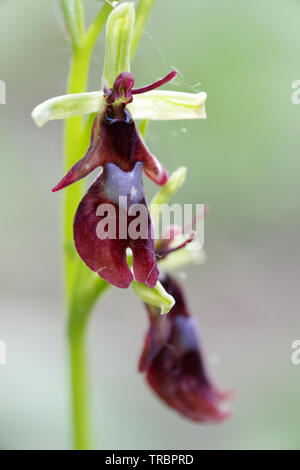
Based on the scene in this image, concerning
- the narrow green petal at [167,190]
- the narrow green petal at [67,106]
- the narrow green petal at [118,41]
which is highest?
the narrow green petal at [118,41]

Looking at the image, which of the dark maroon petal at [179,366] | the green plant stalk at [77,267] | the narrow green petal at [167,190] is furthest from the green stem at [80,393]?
the narrow green petal at [167,190]

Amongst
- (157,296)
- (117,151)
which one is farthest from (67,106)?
(157,296)

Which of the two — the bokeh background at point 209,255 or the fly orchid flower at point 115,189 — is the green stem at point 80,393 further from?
the bokeh background at point 209,255

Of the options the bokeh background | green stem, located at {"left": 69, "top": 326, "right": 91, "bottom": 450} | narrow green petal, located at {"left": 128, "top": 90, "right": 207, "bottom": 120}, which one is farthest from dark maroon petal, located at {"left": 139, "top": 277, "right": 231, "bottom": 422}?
the bokeh background

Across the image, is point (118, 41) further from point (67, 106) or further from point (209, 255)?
point (209, 255)

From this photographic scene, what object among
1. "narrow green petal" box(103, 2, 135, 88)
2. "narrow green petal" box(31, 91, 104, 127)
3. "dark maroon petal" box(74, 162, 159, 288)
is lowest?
"dark maroon petal" box(74, 162, 159, 288)

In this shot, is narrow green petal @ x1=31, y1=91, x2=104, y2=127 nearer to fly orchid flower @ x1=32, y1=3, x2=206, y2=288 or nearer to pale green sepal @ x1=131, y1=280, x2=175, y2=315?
fly orchid flower @ x1=32, y1=3, x2=206, y2=288
